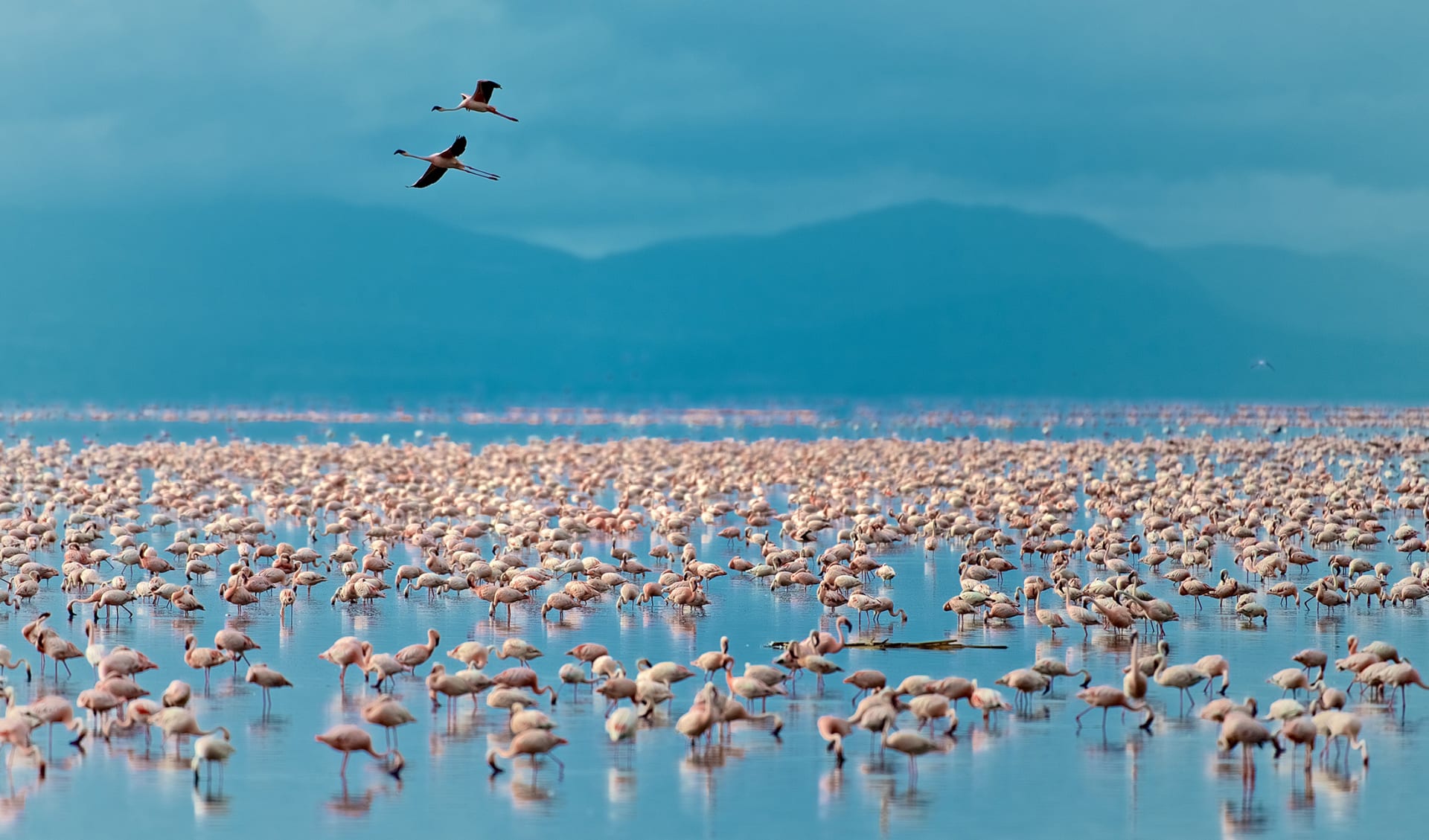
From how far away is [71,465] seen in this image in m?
45.7

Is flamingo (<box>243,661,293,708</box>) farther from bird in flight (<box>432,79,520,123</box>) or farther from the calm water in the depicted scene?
bird in flight (<box>432,79,520,123</box>)

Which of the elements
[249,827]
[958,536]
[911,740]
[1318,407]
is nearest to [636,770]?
[911,740]

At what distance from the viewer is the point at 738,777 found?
12.6m

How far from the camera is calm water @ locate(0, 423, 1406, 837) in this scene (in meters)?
11.5

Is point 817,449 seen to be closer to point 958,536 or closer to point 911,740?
point 958,536

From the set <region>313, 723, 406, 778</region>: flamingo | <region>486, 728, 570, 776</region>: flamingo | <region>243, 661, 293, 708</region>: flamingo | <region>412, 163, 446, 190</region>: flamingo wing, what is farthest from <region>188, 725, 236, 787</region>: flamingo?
<region>412, 163, 446, 190</region>: flamingo wing

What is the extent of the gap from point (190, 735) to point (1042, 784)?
6176 millimetres

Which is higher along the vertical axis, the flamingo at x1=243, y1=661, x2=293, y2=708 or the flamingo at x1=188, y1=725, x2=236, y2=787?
the flamingo at x1=243, y1=661, x2=293, y2=708

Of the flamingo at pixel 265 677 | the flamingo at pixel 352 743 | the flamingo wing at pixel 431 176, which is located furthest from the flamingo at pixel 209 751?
the flamingo wing at pixel 431 176

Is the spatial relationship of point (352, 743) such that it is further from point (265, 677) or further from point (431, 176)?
point (431, 176)

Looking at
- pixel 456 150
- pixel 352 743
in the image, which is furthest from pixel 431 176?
pixel 352 743

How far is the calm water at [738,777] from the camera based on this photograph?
11.5 metres

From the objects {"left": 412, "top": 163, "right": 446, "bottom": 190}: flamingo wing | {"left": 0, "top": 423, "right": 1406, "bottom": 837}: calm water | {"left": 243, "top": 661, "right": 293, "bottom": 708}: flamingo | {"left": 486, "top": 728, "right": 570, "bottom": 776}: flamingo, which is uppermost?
{"left": 412, "top": 163, "right": 446, "bottom": 190}: flamingo wing

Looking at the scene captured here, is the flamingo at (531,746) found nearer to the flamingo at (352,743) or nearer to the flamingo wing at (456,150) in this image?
the flamingo at (352,743)
